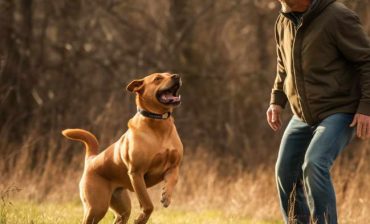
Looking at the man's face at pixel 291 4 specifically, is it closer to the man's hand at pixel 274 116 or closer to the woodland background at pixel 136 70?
the man's hand at pixel 274 116

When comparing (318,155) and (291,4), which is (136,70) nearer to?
(291,4)

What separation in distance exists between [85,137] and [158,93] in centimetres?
92

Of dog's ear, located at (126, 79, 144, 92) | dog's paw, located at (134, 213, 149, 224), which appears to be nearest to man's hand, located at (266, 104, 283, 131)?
dog's ear, located at (126, 79, 144, 92)

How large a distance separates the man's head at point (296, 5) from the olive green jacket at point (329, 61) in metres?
0.07

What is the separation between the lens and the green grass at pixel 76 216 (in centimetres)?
647

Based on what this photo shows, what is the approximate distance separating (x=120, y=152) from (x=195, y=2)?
1149cm

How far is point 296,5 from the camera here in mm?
5223

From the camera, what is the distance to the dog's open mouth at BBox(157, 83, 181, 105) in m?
5.92

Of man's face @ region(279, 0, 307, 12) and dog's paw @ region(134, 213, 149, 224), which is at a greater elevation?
man's face @ region(279, 0, 307, 12)

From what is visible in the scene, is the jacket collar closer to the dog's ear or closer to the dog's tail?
the dog's ear

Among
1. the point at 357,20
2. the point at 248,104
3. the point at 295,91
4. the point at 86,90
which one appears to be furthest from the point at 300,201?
the point at 248,104

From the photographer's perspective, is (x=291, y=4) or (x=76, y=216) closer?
(x=291, y=4)

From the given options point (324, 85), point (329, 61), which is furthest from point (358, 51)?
point (324, 85)

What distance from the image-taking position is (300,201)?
5.68 metres
